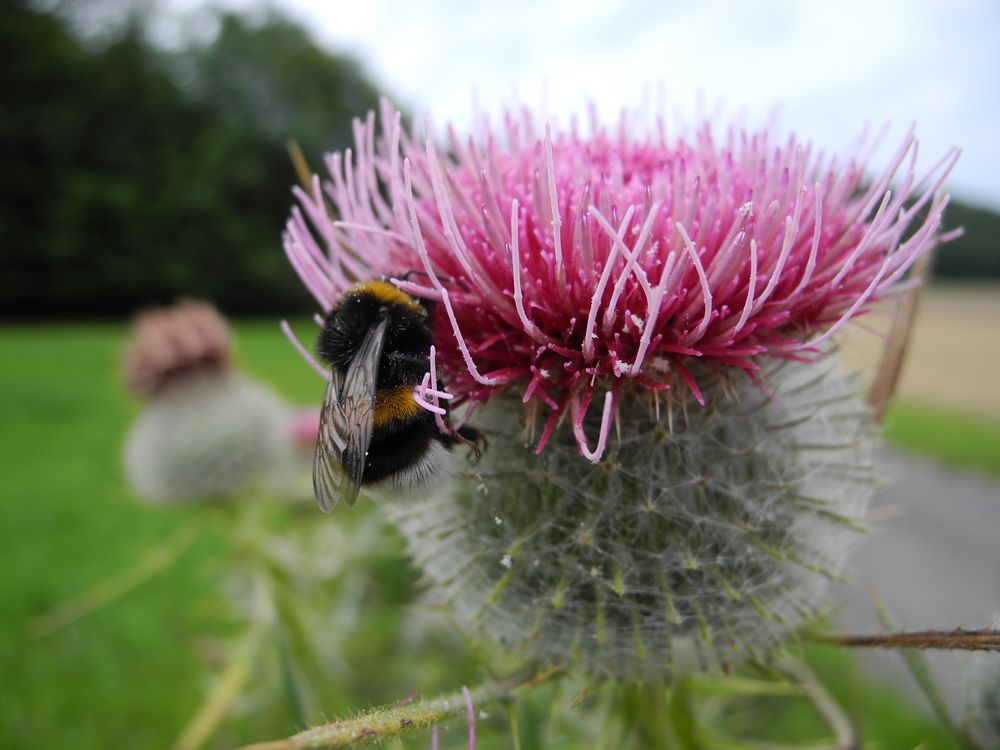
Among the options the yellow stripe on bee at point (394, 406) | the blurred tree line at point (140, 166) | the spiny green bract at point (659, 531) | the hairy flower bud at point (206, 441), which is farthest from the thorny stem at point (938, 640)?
the blurred tree line at point (140, 166)

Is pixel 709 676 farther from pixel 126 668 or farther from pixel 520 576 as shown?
pixel 126 668

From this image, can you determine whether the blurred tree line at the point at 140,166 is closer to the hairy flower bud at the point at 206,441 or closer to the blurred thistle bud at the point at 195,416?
the blurred thistle bud at the point at 195,416

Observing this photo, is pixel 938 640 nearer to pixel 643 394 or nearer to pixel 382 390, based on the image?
pixel 643 394

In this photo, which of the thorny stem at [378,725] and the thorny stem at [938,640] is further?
the thorny stem at [938,640]

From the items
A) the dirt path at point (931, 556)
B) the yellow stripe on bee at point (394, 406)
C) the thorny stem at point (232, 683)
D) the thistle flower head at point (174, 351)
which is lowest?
the dirt path at point (931, 556)

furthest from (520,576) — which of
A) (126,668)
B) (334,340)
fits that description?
(126,668)

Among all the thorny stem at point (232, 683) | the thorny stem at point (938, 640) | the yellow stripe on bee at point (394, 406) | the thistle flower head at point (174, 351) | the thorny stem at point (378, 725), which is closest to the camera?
the thorny stem at point (378, 725)
